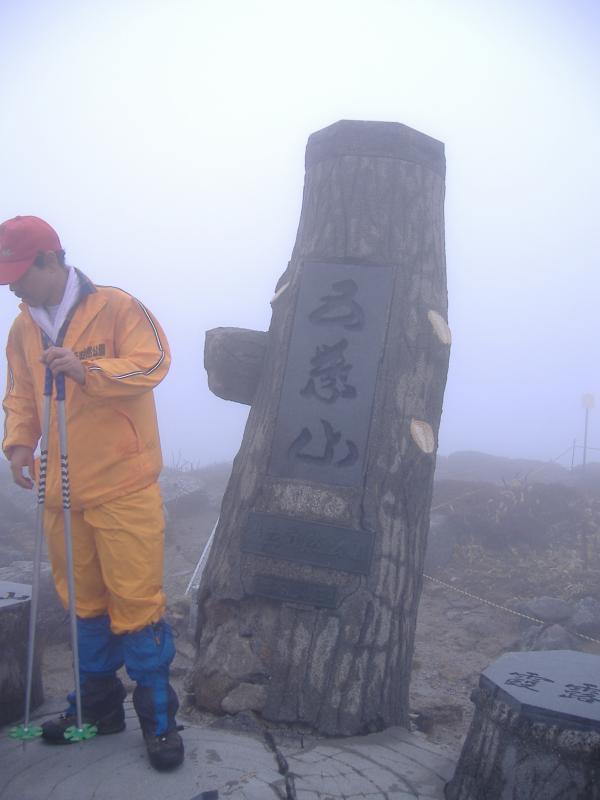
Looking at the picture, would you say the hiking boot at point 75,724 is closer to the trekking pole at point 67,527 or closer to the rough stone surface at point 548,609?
the trekking pole at point 67,527

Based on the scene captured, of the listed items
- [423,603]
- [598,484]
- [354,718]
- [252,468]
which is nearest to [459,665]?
[423,603]

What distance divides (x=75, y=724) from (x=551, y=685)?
1.96 metres

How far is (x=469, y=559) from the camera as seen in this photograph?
7812 millimetres

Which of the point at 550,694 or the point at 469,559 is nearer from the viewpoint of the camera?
the point at 550,694

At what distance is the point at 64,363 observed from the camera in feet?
9.27

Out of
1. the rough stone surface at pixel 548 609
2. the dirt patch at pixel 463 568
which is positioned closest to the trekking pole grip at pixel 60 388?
the dirt patch at pixel 463 568

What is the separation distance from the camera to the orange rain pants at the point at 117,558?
9.59 ft

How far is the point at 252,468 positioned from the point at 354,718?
4.21 ft

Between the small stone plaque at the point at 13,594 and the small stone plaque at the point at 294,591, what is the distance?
1188mm

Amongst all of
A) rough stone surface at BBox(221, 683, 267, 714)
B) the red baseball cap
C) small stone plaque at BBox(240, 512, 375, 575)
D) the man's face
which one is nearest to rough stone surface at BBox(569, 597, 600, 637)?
small stone plaque at BBox(240, 512, 375, 575)

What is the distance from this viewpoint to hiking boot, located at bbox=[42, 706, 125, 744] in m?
3.03

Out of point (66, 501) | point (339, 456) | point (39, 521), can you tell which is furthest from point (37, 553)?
point (339, 456)

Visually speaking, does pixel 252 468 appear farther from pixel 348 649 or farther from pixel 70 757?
pixel 70 757

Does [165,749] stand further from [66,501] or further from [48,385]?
[48,385]
